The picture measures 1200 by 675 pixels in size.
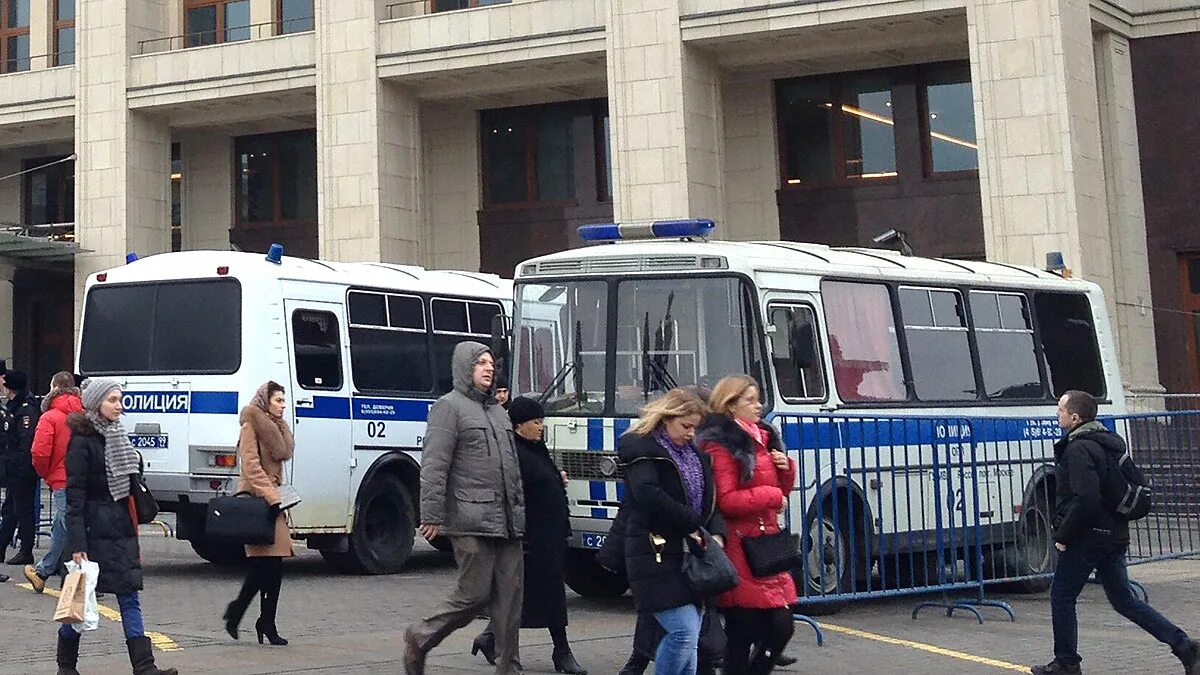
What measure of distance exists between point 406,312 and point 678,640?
33.7ft

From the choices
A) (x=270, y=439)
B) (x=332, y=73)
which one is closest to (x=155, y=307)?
(x=270, y=439)

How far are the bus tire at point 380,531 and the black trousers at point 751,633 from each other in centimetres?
888

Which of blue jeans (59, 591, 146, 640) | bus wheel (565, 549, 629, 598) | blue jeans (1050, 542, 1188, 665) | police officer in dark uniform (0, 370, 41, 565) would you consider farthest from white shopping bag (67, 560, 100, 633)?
police officer in dark uniform (0, 370, 41, 565)

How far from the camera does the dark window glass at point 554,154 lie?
103 ft

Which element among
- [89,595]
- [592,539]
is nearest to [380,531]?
[592,539]

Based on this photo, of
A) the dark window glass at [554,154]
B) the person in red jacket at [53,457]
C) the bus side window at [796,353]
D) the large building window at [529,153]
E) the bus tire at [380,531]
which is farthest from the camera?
the large building window at [529,153]

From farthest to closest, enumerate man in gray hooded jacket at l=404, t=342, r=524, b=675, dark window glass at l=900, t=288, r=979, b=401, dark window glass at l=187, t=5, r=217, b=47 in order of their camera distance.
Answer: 1. dark window glass at l=187, t=5, r=217, b=47
2. dark window glass at l=900, t=288, r=979, b=401
3. man in gray hooded jacket at l=404, t=342, r=524, b=675

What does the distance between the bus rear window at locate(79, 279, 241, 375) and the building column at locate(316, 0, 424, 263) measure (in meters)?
13.5

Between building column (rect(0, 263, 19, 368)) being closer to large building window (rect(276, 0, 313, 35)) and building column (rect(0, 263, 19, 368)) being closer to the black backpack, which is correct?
large building window (rect(276, 0, 313, 35))

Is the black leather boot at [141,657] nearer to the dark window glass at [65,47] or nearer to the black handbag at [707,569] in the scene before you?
the black handbag at [707,569]

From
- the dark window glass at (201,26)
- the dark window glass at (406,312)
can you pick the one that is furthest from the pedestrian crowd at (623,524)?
the dark window glass at (201,26)

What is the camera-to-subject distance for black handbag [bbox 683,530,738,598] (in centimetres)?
756

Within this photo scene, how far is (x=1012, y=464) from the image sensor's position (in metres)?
13.6

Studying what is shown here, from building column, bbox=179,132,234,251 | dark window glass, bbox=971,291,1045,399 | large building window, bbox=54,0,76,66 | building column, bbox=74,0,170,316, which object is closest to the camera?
dark window glass, bbox=971,291,1045,399
